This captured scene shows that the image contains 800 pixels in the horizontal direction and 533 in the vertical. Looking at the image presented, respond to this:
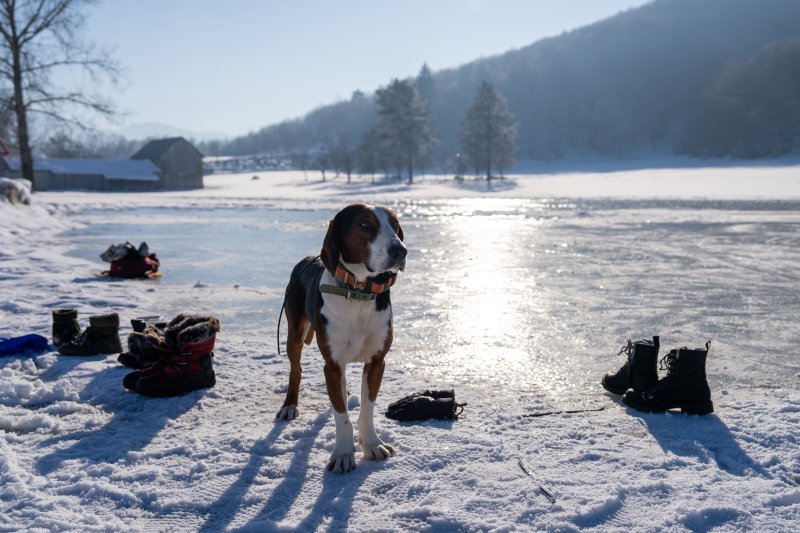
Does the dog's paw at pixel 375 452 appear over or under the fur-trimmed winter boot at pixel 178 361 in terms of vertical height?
under

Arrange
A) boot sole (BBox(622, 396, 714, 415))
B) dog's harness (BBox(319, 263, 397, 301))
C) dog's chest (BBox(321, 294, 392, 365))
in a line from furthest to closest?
boot sole (BBox(622, 396, 714, 415)), dog's chest (BBox(321, 294, 392, 365)), dog's harness (BBox(319, 263, 397, 301))

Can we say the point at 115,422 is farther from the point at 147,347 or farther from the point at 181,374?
the point at 147,347

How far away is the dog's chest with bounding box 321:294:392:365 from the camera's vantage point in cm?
344

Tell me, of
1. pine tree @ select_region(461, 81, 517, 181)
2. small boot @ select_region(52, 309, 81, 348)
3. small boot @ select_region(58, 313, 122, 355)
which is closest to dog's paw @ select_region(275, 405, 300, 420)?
small boot @ select_region(58, 313, 122, 355)

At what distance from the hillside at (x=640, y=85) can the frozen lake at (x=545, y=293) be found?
85.9 metres

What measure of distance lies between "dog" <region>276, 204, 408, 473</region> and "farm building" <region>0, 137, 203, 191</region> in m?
65.0

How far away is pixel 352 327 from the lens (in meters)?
3.45

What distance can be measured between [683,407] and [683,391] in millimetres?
114

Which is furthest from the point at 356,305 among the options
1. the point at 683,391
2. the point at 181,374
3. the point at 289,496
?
the point at 683,391

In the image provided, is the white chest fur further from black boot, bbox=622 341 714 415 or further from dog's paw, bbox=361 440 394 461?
black boot, bbox=622 341 714 415

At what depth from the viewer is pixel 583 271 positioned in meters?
10.7

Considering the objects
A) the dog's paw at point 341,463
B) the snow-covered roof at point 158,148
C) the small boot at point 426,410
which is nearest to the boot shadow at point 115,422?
the dog's paw at point 341,463

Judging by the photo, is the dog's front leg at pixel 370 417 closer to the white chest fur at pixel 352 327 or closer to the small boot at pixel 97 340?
the white chest fur at pixel 352 327

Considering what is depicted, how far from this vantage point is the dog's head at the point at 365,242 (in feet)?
10.3
